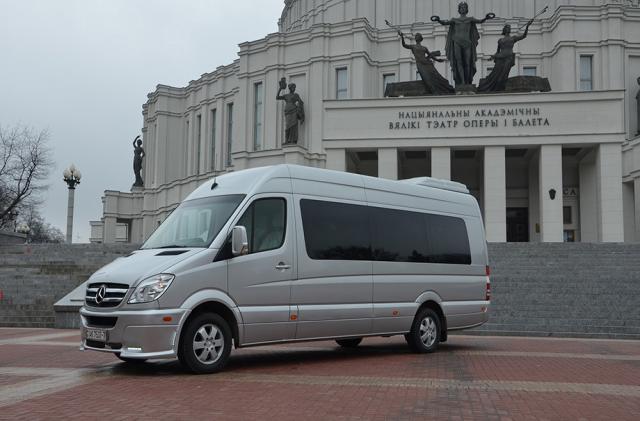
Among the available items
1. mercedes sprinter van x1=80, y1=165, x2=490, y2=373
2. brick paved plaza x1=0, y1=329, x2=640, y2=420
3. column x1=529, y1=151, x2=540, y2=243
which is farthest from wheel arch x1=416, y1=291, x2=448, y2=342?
column x1=529, y1=151, x2=540, y2=243

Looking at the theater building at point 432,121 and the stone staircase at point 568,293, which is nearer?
the stone staircase at point 568,293

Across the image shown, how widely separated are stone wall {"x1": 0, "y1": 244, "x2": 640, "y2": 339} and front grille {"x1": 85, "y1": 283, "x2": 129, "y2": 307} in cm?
964

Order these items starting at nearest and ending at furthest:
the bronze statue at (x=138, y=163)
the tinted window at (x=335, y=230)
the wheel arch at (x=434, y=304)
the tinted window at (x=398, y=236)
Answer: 1. the tinted window at (x=335, y=230)
2. the tinted window at (x=398, y=236)
3. the wheel arch at (x=434, y=304)
4. the bronze statue at (x=138, y=163)

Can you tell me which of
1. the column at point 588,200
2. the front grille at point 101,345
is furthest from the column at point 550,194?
the front grille at point 101,345

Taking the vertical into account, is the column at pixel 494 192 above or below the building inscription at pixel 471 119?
below

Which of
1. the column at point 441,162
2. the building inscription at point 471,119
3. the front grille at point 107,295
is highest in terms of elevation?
the building inscription at point 471,119

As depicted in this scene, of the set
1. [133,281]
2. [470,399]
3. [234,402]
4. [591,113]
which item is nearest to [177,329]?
[133,281]

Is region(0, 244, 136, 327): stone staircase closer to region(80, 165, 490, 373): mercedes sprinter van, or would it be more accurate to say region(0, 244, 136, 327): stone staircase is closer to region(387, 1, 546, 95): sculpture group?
region(80, 165, 490, 373): mercedes sprinter van

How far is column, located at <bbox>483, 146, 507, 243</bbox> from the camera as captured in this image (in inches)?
1222

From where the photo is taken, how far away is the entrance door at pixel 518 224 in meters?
37.4

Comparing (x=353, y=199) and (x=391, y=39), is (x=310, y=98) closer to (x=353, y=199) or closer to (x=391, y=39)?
(x=391, y=39)

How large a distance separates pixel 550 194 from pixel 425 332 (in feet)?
68.5

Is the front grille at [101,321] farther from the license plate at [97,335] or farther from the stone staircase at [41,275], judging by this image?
the stone staircase at [41,275]

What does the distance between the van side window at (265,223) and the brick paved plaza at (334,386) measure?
5.38 feet
